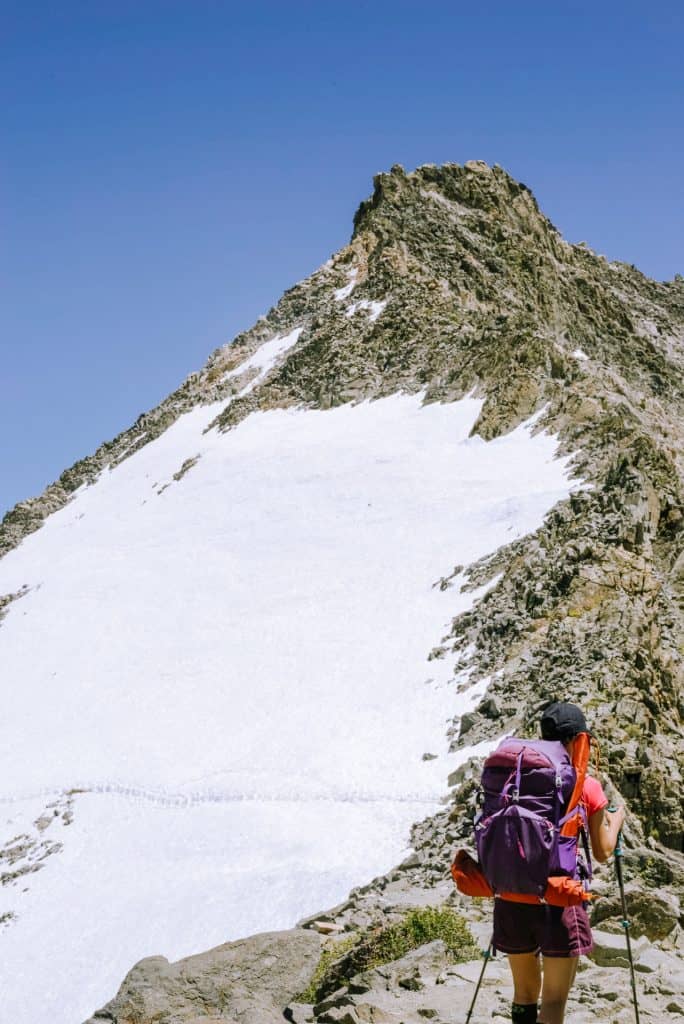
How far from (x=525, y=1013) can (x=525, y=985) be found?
18 cm

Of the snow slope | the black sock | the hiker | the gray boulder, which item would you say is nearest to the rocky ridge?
the gray boulder

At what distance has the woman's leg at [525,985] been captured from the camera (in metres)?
6.46

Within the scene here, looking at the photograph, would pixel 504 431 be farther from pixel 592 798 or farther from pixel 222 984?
pixel 592 798

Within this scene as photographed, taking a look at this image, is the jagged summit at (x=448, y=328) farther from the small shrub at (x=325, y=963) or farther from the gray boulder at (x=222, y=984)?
the gray boulder at (x=222, y=984)

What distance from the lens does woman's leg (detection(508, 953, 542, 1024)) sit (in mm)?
6457

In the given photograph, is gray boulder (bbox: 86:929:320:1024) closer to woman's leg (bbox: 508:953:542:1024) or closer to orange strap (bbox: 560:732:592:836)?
woman's leg (bbox: 508:953:542:1024)

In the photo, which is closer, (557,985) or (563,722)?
(557,985)

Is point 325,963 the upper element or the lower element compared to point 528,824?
lower

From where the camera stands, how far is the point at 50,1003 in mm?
16203

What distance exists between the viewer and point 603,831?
633 cm

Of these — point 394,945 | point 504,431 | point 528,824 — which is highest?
point 504,431

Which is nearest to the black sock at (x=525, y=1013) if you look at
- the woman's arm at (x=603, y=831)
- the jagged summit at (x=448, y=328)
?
the woman's arm at (x=603, y=831)

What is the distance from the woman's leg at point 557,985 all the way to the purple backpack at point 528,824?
21.7 inches

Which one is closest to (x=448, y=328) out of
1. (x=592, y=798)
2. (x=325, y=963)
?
(x=325, y=963)
